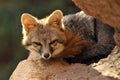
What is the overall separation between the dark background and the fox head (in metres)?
4.28

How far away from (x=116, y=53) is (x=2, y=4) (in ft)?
19.3

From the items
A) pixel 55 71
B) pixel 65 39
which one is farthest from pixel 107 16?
pixel 65 39

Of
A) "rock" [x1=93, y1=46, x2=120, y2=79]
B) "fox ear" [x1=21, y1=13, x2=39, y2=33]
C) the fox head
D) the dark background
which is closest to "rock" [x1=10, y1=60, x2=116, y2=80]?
"rock" [x1=93, y1=46, x2=120, y2=79]

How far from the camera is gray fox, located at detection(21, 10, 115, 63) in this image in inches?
164

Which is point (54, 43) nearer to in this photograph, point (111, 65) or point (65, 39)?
point (65, 39)

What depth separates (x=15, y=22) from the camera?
29.2 feet

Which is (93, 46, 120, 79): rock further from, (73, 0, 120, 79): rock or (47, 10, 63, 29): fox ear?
(47, 10, 63, 29): fox ear

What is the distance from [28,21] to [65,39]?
1.10 ft

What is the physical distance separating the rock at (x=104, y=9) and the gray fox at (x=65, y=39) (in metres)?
0.77

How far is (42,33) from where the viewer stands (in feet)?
14.1

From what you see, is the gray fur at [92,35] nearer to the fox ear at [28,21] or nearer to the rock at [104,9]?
the fox ear at [28,21]

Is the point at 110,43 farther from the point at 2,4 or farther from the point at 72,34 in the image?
the point at 2,4

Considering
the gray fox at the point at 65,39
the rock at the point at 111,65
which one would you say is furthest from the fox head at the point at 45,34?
the rock at the point at 111,65

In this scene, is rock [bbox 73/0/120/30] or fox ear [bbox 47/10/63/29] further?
fox ear [bbox 47/10/63/29]
